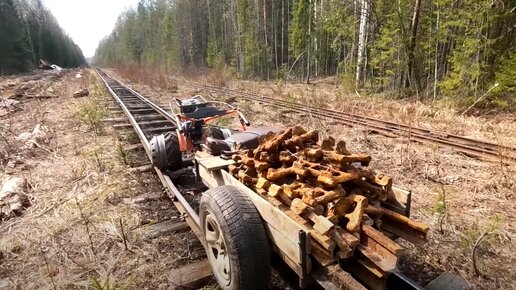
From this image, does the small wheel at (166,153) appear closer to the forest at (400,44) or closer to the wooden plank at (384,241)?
the wooden plank at (384,241)

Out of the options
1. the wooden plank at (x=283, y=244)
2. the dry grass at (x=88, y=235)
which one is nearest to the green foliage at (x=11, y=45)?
the dry grass at (x=88, y=235)

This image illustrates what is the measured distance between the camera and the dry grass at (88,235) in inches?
112

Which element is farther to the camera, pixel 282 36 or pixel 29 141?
pixel 282 36

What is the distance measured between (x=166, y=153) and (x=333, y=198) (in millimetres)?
3215

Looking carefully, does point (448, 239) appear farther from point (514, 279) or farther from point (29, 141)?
point (29, 141)

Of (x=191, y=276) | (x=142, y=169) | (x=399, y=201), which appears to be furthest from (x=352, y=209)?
(x=142, y=169)

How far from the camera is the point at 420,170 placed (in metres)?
5.41

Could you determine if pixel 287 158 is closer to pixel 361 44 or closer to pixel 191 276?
pixel 191 276

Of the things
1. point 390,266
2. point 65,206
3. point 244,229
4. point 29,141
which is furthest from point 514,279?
point 29,141

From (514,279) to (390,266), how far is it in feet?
5.99

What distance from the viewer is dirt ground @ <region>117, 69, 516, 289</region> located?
9.61 feet

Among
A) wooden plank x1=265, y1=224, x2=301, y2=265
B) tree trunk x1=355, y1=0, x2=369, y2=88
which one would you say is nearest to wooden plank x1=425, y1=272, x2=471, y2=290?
wooden plank x1=265, y1=224, x2=301, y2=265

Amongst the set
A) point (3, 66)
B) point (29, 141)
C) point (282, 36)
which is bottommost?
point (29, 141)

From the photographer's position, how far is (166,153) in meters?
4.79
